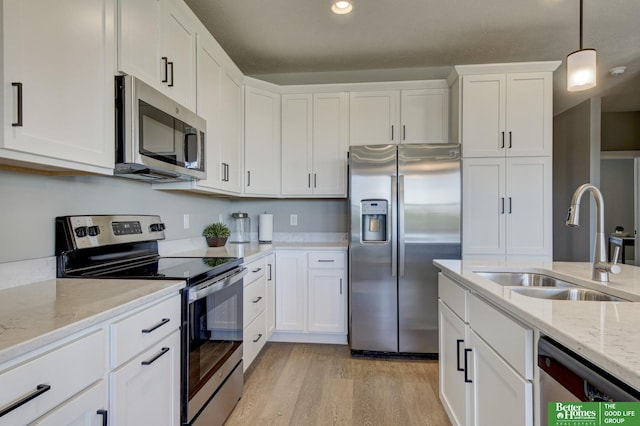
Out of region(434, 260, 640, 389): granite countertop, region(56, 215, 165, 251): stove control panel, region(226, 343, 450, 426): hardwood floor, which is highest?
region(56, 215, 165, 251): stove control panel

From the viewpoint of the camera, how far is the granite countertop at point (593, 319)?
0.66m

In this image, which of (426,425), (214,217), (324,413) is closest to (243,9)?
(214,217)

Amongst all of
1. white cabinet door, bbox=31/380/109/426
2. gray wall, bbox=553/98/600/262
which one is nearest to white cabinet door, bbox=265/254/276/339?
white cabinet door, bbox=31/380/109/426

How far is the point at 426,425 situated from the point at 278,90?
3036 millimetres

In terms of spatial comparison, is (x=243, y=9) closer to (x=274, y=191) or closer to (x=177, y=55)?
(x=177, y=55)

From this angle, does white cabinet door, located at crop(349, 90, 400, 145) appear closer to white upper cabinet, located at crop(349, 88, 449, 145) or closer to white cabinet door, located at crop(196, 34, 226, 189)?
white upper cabinet, located at crop(349, 88, 449, 145)

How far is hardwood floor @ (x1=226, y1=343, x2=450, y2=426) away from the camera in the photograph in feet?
6.56

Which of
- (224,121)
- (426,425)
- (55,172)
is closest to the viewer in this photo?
(55,172)

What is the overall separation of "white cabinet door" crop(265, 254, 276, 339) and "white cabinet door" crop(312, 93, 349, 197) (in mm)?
859

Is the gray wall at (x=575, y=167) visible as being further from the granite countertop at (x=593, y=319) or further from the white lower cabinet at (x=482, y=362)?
the white lower cabinet at (x=482, y=362)

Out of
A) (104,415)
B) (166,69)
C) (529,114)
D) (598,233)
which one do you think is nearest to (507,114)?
(529,114)

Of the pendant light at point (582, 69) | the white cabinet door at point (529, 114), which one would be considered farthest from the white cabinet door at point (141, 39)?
the white cabinet door at point (529, 114)

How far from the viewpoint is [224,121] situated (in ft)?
9.00

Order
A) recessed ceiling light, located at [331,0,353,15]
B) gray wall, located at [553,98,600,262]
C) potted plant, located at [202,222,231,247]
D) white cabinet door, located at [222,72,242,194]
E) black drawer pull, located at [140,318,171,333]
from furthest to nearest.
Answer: gray wall, located at [553,98,600,262] < potted plant, located at [202,222,231,247] < white cabinet door, located at [222,72,242,194] < recessed ceiling light, located at [331,0,353,15] < black drawer pull, located at [140,318,171,333]
